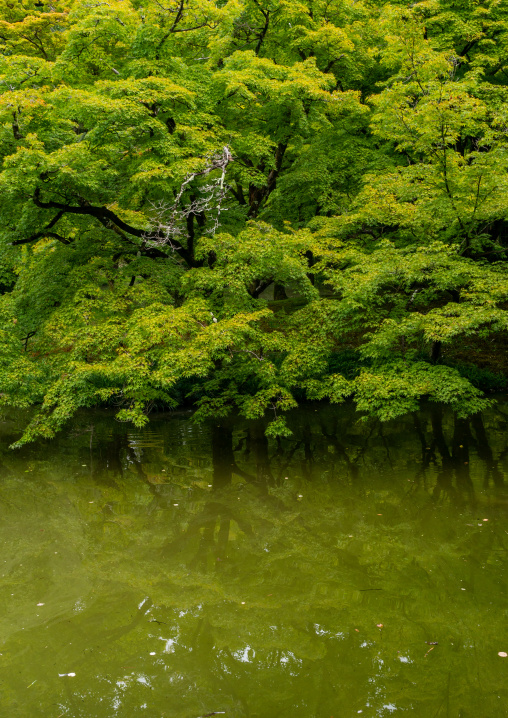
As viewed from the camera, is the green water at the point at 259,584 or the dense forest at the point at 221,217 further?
the dense forest at the point at 221,217

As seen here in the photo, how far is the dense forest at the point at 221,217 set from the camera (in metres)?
7.74

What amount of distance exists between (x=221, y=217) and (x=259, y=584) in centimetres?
760

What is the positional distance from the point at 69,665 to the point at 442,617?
3.17 meters

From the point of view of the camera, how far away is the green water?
3969 millimetres

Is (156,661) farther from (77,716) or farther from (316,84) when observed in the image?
(316,84)

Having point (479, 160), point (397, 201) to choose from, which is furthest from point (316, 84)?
point (479, 160)

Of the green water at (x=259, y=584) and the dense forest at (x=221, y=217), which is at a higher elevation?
the dense forest at (x=221, y=217)

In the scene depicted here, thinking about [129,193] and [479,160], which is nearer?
[479,160]

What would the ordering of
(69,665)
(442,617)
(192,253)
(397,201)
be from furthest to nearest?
(192,253) < (397,201) < (442,617) < (69,665)

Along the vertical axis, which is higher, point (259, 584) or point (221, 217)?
point (221, 217)

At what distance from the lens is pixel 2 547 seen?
20.6 feet

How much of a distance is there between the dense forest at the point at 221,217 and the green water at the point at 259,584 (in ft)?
3.61

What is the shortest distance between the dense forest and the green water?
3.61 ft

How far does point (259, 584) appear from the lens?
537 cm
